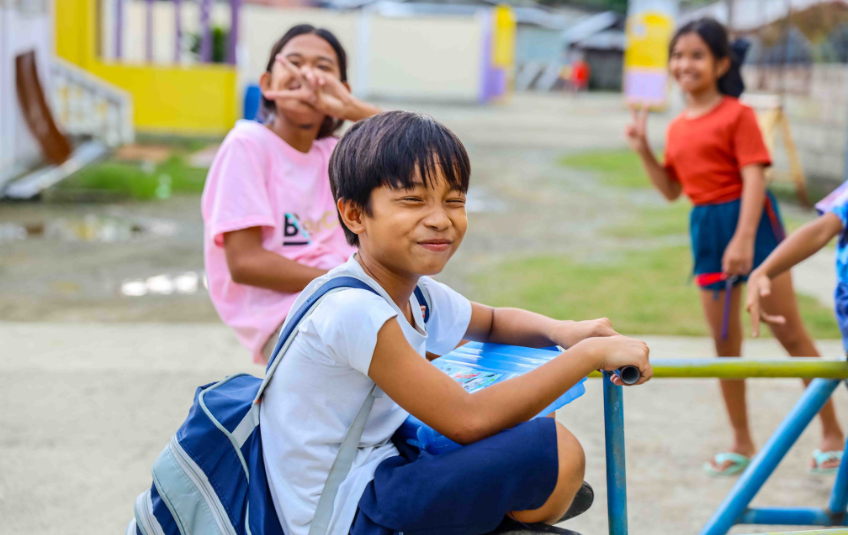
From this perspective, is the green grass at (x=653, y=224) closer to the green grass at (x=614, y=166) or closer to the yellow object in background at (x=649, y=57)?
the green grass at (x=614, y=166)

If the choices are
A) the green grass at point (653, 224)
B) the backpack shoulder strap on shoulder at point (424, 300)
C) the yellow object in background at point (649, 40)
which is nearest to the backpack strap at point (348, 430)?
the backpack shoulder strap on shoulder at point (424, 300)

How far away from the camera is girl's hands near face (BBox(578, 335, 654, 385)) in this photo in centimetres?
151

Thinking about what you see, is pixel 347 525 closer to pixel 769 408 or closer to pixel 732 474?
pixel 732 474

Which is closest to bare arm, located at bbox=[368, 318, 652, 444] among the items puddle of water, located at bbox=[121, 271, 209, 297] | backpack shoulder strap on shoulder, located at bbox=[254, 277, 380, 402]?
backpack shoulder strap on shoulder, located at bbox=[254, 277, 380, 402]

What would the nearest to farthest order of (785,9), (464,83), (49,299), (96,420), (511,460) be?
1. (511,460)
2. (96,420)
3. (49,299)
4. (785,9)
5. (464,83)

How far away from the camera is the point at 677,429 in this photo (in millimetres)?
3586

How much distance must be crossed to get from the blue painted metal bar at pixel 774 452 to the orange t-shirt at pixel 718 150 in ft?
3.63

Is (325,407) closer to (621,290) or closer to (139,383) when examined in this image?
(139,383)

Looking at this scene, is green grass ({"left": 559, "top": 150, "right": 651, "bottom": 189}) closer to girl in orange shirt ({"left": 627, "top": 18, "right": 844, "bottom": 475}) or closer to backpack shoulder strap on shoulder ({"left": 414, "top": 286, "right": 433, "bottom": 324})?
girl in orange shirt ({"left": 627, "top": 18, "right": 844, "bottom": 475})

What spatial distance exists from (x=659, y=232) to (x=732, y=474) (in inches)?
199

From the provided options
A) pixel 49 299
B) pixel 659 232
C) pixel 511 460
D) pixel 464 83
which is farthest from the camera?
pixel 464 83

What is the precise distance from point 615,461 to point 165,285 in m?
4.71

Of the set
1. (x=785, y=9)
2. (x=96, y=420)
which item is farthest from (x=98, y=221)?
(x=785, y=9)

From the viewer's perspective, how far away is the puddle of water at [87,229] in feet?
23.9
